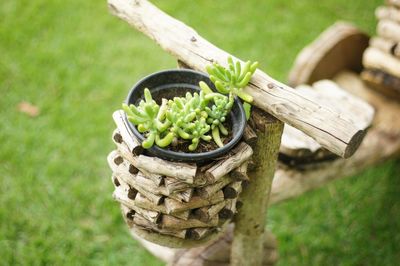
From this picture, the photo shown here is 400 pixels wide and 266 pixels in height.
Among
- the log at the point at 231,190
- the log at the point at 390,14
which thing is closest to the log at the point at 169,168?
the log at the point at 231,190

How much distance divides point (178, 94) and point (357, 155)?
1.27 metres

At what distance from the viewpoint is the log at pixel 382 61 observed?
112 inches

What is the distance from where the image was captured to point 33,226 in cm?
286

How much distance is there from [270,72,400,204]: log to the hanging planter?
2.17ft

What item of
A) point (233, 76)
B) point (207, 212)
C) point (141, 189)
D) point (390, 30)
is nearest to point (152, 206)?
point (141, 189)

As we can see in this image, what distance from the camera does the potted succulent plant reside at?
1.52 meters

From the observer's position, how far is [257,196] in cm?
198

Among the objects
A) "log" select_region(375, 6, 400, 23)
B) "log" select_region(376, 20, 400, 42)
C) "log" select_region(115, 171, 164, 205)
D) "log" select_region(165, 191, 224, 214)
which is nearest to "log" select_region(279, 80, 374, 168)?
"log" select_region(376, 20, 400, 42)

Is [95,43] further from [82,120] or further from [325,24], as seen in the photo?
[325,24]

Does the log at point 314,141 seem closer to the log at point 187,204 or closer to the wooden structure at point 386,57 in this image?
the wooden structure at point 386,57

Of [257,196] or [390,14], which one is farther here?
[390,14]

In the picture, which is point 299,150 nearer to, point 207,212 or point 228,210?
point 228,210

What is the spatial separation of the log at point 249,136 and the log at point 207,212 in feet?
0.84

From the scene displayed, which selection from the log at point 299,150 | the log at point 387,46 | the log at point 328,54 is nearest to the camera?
the log at point 299,150
